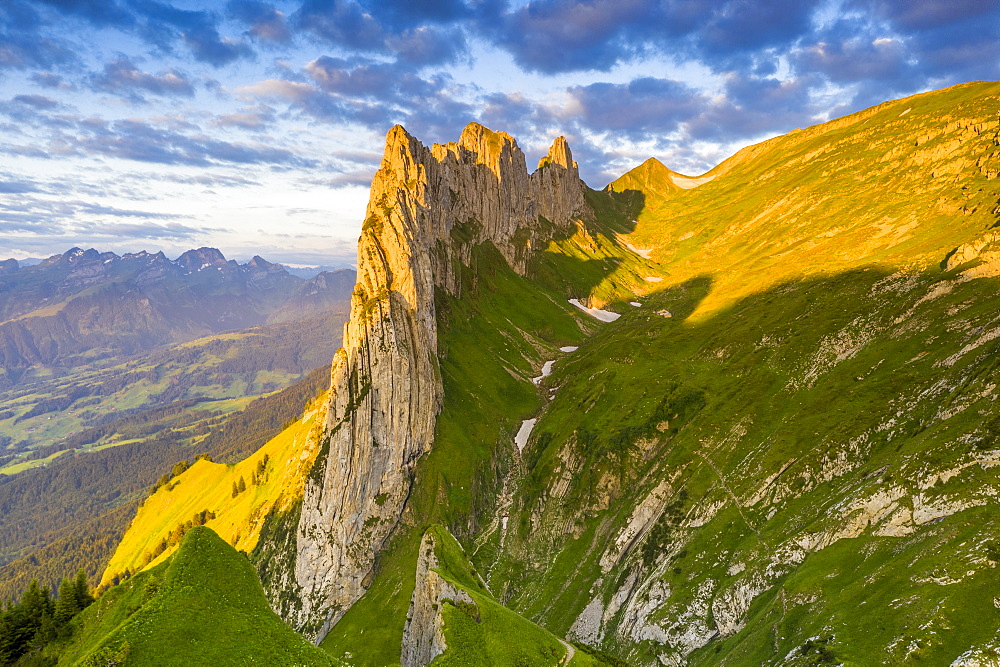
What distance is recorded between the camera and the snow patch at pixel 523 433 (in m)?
155

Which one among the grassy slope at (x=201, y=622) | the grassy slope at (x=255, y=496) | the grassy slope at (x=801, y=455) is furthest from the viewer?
the grassy slope at (x=255, y=496)

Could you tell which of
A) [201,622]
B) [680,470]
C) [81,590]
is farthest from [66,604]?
[680,470]

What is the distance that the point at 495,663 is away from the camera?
43781 mm

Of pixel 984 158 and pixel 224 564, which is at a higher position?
pixel 984 158

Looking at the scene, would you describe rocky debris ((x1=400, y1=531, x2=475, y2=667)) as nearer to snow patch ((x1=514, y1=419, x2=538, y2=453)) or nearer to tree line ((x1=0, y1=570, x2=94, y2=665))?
tree line ((x1=0, y1=570, x2=94, y2=665))

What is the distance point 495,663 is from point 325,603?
86865 mm

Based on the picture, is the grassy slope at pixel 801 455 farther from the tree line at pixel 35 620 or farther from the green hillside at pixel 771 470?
the tree line at pixel 35 620

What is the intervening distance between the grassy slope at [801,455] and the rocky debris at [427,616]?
37.7m

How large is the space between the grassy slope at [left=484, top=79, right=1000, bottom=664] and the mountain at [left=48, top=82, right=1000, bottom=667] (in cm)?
45

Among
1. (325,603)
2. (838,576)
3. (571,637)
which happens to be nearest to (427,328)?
(325,603)

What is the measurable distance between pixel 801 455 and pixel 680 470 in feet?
78.9

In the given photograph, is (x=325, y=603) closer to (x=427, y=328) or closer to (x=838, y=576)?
(x=427, y=328)

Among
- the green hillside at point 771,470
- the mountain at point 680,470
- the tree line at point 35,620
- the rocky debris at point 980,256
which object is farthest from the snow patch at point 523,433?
the tree line at point 35,620

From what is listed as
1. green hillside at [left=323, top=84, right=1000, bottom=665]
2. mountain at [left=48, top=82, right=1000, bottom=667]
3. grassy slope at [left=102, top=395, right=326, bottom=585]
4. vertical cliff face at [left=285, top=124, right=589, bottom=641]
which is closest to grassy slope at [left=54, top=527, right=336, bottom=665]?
mountain at [left=48, top=82, right=1000, bottom=667]
